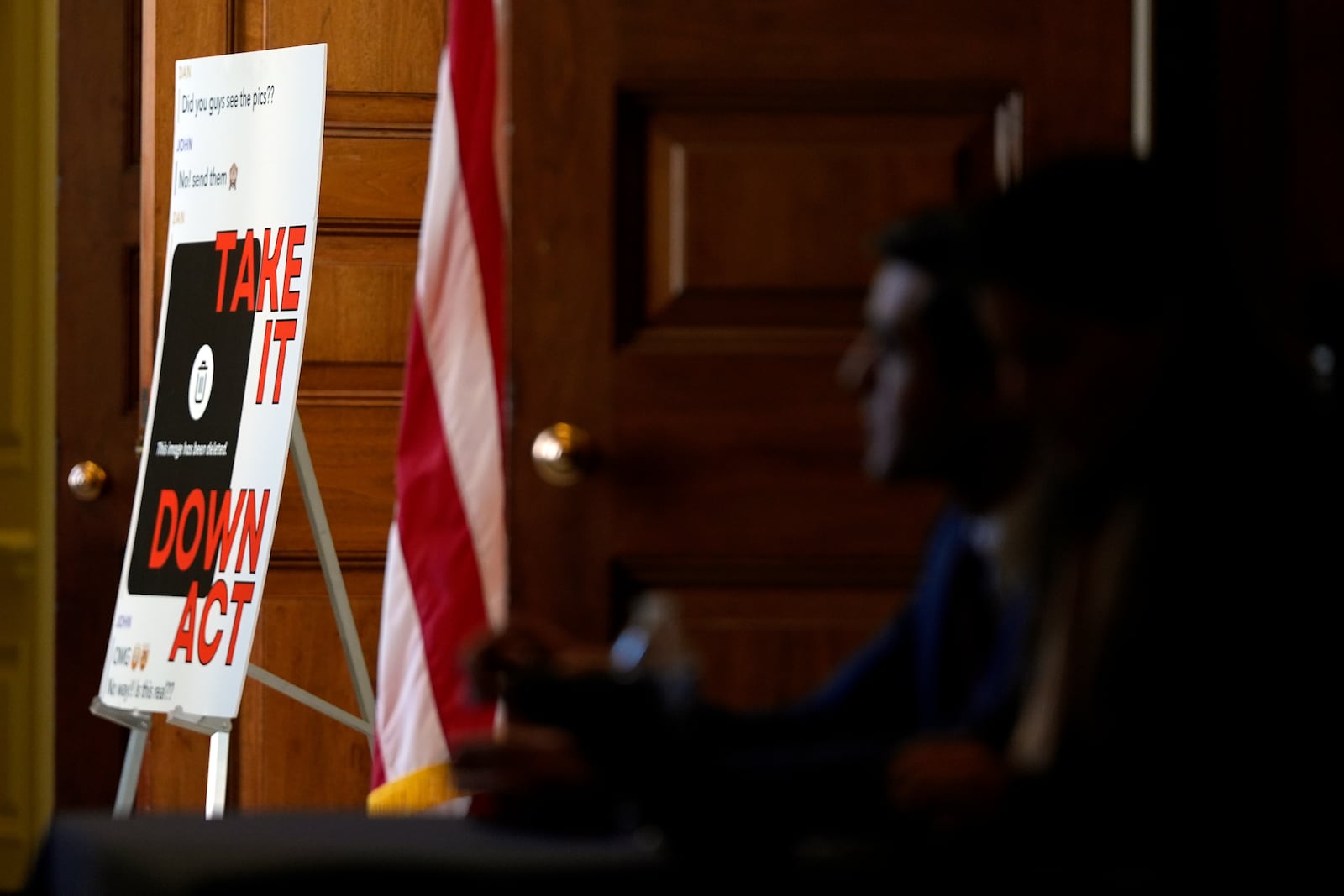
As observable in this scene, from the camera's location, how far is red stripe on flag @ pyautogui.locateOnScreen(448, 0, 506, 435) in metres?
2.12

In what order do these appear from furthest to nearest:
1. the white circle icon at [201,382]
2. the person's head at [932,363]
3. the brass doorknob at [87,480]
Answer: the brass doorknob at [87,480] → the white circle icon at [201,382] → the person's head at [932,363]

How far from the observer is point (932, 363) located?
3.71ft

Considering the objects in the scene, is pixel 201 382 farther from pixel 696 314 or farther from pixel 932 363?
pixel 932 363

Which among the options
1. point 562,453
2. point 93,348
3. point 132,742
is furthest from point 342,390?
point 562,453

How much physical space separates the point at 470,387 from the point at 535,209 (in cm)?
30

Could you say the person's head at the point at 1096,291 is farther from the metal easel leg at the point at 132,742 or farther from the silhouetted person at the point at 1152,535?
the metal easel leg at the point at 132,742

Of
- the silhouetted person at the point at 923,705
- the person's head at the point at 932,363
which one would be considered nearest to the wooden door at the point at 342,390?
the silhouetted person at the point at 923,705

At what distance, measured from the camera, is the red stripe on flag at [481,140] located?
2115 millimetres

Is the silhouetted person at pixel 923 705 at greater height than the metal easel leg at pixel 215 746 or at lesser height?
greater

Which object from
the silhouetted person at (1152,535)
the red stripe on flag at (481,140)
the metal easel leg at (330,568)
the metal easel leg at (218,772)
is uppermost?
the red stripe on flag at (481,140)

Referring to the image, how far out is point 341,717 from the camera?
3.16 metres

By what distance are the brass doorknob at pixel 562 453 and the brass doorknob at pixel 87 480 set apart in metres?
2.27

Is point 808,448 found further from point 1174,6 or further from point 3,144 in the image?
point 3,144

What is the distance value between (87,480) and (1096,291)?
3199 millimetres
